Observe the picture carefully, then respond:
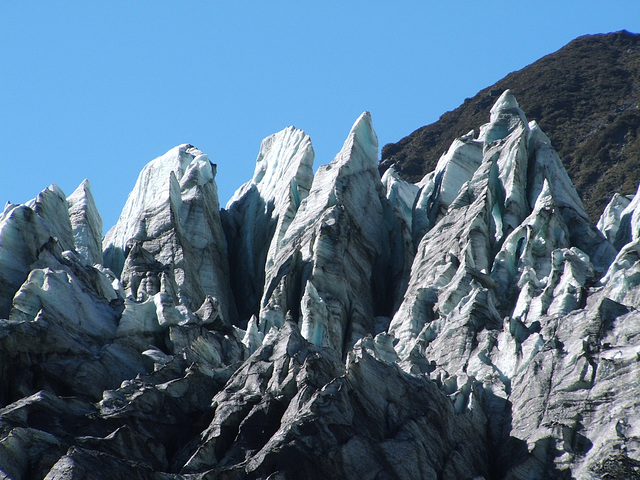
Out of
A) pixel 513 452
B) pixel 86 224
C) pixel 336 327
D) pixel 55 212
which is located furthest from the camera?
pixel 86 224

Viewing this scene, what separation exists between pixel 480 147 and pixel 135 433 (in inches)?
1474

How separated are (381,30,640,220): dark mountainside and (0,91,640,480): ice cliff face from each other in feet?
90.6

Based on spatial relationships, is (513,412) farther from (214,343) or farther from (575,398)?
(214,343)

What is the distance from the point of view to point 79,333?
3994 cm

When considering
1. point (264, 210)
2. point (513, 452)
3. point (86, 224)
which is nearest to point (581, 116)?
point (264, 210)

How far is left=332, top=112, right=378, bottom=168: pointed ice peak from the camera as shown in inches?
2470

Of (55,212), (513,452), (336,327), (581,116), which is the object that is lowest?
(513,452)

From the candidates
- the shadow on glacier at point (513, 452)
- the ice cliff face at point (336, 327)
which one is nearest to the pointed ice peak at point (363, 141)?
the ice cliff face at point (336, 327)

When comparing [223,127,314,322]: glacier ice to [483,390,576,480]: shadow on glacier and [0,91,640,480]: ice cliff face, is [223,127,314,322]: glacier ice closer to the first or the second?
[0,91,640,480]: ice cliff face

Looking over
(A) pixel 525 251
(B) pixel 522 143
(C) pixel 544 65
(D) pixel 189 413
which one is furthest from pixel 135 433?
(C) pixel 544 65

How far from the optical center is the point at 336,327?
48281mm

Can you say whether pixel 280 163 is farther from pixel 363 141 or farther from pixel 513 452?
pixel 513 452

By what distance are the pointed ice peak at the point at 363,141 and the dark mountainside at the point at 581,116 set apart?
75.4 ft

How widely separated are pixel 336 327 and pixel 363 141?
765 inches
